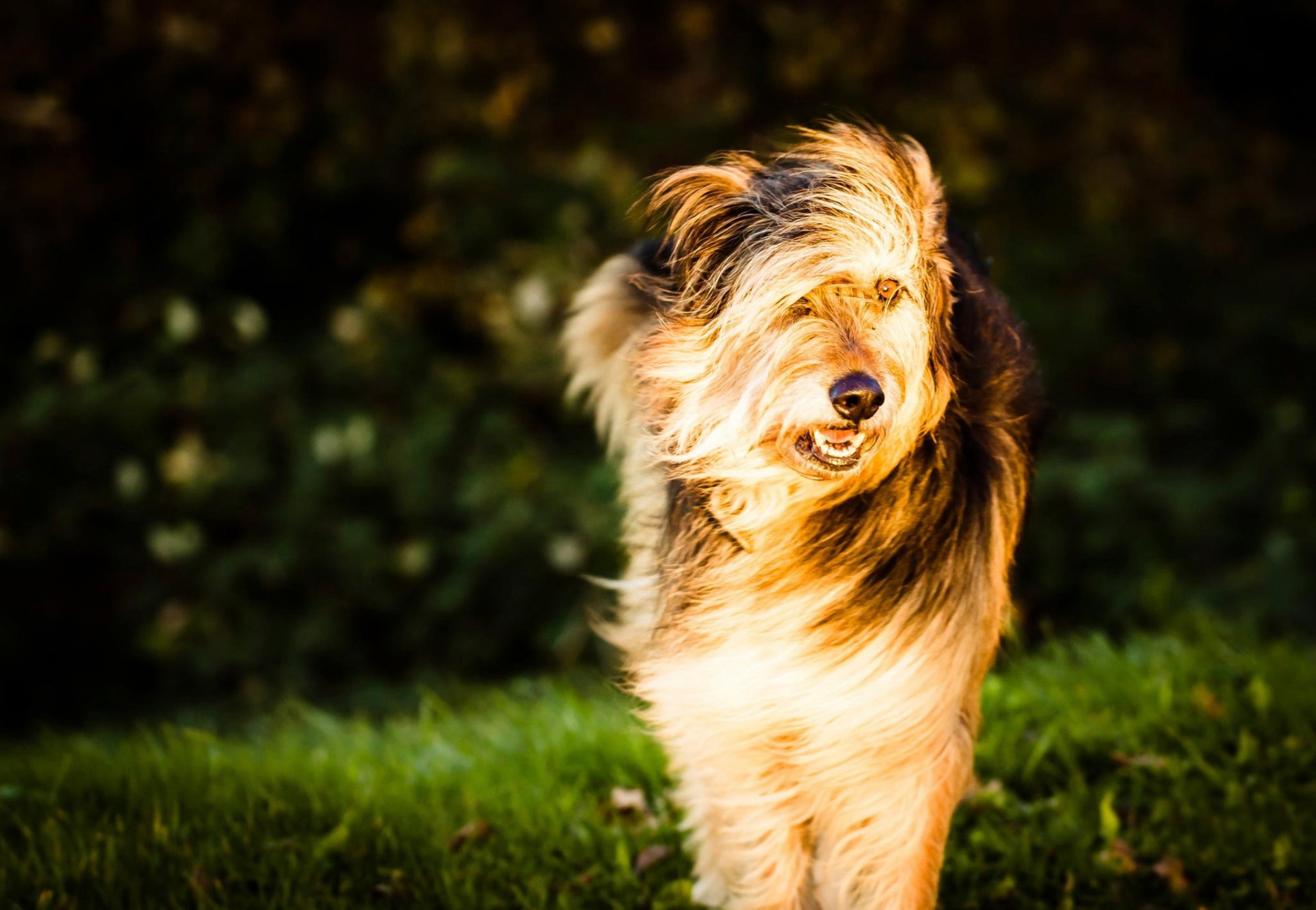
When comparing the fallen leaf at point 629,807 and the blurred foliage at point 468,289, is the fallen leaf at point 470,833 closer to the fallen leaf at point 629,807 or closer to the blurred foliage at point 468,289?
the fallen leaf at point 629,807

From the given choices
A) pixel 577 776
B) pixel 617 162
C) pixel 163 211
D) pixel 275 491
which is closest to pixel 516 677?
pixel 275 491

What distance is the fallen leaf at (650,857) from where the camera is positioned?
3184 millimetres

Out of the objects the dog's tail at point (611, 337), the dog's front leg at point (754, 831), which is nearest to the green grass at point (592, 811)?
the dog's front leg at point (754, 831)

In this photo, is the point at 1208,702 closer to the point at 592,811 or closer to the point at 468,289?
the point at 592,811

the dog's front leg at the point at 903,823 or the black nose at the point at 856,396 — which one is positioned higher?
the black nose at the point at 856,396

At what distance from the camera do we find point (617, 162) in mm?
6312

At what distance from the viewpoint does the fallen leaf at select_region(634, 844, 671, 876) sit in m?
3.18

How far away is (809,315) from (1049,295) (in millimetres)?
4744

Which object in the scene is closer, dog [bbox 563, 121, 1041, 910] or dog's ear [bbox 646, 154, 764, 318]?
dog [bbox 563, 121, 1041, 910]

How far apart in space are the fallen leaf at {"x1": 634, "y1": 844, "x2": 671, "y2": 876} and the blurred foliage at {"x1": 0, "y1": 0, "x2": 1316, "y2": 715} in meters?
2.25

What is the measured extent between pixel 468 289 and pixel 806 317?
4.29 meters

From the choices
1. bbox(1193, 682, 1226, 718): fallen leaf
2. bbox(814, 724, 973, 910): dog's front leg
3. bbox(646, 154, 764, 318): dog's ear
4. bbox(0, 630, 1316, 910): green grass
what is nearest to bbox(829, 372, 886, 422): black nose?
bbox(646, 154, 764, 318): dog's ear

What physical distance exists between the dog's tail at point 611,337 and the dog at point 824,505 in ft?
0.82

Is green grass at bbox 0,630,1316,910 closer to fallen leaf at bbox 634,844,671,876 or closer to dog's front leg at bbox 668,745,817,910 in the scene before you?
fallen leaf at bbox 634,844,671,876
